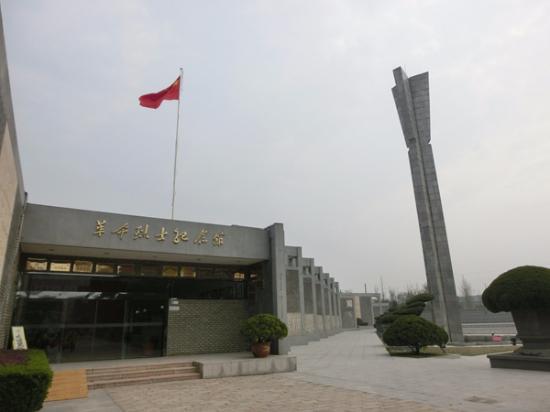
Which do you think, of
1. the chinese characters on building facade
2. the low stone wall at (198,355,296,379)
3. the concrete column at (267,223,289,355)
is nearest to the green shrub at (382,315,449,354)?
the concrete column at (267,223,289,355)

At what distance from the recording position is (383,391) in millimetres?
7746

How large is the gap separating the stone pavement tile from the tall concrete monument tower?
1391cm

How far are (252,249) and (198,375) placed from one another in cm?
470

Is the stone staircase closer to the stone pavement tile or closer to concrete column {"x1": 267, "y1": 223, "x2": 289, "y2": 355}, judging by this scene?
the stone pavement tile

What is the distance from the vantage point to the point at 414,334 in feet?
46.9

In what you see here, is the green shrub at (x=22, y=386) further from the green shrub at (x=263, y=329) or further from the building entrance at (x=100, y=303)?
the building entrance at (x=100, y=303)

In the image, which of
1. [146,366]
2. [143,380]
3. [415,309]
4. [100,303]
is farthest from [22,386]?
[415,309]

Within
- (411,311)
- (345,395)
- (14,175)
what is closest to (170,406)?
(345,395)

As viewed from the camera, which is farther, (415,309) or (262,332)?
(415,309)

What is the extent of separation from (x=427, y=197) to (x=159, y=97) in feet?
52.0

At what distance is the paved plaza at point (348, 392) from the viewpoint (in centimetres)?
649

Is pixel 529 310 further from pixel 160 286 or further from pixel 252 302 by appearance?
pixel 160 286

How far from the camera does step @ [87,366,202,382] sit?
994 centimetres

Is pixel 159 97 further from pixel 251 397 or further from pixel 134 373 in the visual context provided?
pixel 251 397
